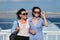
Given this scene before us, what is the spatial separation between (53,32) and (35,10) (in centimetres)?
188

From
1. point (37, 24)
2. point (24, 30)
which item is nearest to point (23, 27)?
point (24, 30)

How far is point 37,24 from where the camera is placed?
3.73 metres

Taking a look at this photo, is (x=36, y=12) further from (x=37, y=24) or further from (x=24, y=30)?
(x=24, y=30)

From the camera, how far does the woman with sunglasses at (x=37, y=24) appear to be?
3676 mm

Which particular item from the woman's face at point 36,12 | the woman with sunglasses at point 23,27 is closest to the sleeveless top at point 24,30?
the woman with sunglasses at point 23,27

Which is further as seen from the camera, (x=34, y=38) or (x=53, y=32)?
(x=53, y=32)

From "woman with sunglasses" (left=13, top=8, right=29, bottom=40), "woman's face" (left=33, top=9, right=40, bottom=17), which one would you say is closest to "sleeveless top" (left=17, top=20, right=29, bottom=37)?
"woman with sunglasses" (left=13, top=8, right=29, bottom=40)

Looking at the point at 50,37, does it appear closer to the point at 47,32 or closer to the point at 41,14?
the point at 47,32

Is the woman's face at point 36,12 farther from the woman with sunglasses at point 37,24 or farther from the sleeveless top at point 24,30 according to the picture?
the sleeveless top at point 24,30

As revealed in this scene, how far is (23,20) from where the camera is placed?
375cm

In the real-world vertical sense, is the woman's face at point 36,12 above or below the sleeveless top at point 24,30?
above

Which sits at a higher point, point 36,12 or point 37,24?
point 36,12

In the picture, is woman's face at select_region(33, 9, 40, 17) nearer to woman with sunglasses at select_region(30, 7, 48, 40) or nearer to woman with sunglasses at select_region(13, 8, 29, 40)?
woman with sunglasses at select_region(30, 7, 48, 40)

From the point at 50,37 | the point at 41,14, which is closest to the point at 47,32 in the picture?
the point at 50,37
